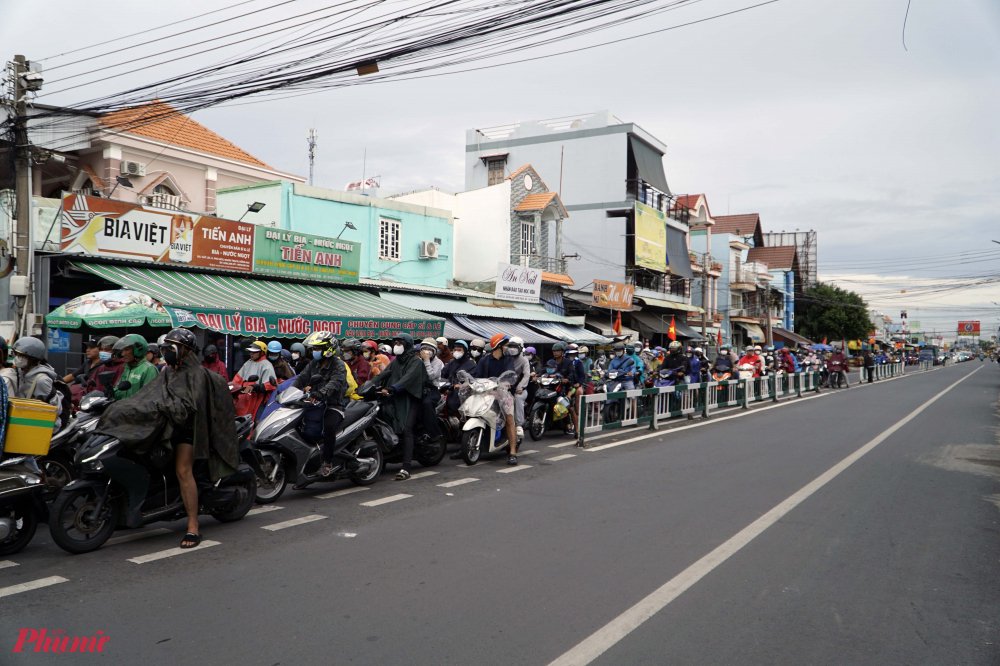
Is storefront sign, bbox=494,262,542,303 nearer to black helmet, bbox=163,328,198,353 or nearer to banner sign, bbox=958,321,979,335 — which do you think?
black helmet, bbox=163,328,198,353

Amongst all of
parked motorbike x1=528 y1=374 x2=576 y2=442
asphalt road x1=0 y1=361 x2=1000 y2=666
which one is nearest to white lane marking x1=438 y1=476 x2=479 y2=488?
asphalt road x1=0 y1=361 x2=1000 y2=666

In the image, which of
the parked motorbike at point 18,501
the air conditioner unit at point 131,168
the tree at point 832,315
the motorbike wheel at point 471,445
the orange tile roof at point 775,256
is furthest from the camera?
the orange tile roof at point 775,256

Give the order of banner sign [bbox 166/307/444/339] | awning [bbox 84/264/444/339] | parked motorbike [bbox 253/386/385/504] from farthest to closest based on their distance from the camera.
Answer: awning [bbox 84/264/444/339] < banner sign [bbox 166/307/444/339] < parked motorbike [bbox 253/386/385/504]

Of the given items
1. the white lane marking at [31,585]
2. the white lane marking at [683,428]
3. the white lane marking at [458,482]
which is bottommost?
the white lane marking at [683,428]

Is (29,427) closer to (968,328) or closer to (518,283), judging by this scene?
(518,283)

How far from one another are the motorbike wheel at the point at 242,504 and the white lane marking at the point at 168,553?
21.6 inches

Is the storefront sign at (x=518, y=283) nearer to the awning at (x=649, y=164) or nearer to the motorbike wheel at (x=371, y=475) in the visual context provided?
the awning at (x=649, y=164)

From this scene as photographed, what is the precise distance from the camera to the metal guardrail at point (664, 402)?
11828mm

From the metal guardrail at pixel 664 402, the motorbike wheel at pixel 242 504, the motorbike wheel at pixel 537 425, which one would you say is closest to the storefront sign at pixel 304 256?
the motorbike wheel at pixel 537 425

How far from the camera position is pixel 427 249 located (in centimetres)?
2191

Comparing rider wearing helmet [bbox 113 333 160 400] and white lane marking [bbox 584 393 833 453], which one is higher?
rider wearing helmet [bbox 113 333 160 400]

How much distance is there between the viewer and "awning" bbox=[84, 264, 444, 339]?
501 inches

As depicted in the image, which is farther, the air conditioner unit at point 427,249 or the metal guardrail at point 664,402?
the air conditioner unit at point 427,249

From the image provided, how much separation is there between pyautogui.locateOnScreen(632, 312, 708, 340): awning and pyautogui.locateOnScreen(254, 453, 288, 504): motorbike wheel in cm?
2881
